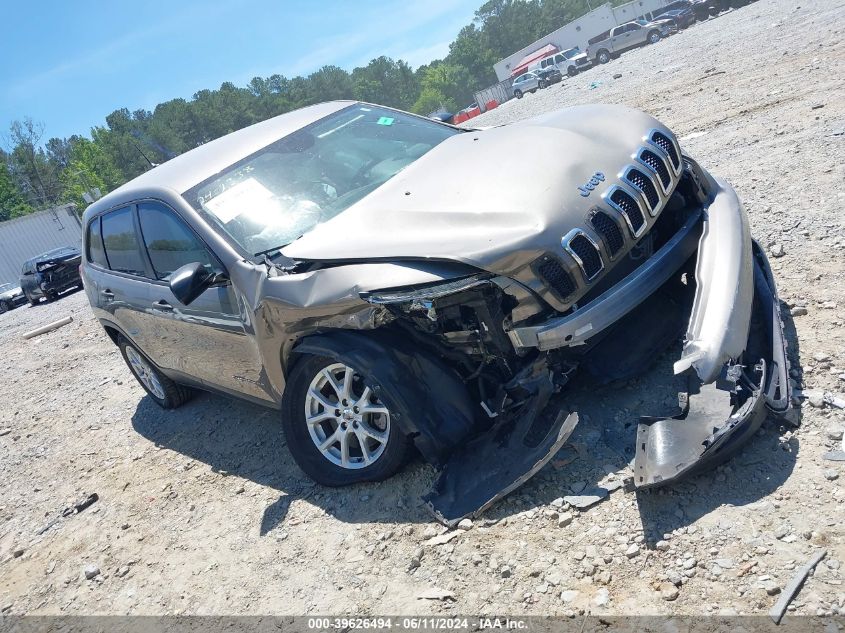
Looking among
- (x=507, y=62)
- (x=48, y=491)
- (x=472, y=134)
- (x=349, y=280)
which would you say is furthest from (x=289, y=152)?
(x=507, y=62)

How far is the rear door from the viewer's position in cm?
379

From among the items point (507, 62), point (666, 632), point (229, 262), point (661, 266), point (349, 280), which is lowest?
point (666, 632)

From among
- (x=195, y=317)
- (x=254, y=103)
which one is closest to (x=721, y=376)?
(x=195, y=317)

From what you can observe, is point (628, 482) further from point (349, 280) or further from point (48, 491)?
point (48, 491)

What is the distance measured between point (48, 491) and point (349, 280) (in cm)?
368

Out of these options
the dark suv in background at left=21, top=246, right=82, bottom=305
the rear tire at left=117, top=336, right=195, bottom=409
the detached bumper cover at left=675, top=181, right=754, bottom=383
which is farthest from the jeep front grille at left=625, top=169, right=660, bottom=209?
the dark suv in background at left=21, top=246, right=82, bottom=305

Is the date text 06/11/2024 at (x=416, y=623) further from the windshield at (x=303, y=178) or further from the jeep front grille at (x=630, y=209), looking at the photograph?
the windshield at (x=303, y=178)

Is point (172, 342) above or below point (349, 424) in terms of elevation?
above

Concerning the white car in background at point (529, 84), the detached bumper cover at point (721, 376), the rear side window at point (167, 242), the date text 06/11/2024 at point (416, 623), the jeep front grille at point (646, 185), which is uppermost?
the white car in background at point (529, 84)

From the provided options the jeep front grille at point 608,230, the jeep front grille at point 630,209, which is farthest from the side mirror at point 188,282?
the jeep front grille at point 630,209

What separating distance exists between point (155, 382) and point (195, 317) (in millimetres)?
1884

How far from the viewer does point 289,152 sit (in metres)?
4.20

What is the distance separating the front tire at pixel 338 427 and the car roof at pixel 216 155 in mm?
1545

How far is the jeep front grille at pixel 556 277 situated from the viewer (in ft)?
9.04
